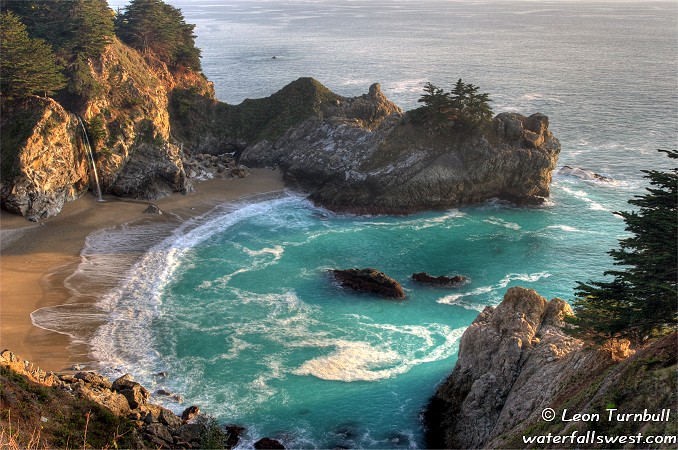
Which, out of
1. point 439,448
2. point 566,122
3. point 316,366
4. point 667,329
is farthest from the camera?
point 566,122

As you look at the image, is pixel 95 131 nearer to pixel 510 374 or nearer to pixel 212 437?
pixel 212 437

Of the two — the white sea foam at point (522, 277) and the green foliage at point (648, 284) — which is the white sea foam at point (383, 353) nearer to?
the white sea foam at point (522, 277)

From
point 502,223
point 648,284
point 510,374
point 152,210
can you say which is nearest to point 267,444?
point 510,374

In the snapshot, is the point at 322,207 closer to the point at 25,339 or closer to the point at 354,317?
the point at 354,317

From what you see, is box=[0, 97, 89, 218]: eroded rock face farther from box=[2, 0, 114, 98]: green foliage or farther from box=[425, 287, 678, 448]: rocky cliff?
box=[425, 287, 678, 448]: rocky cliff

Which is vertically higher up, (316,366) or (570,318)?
(570,318)

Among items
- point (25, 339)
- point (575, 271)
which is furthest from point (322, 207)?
point (25, 339)

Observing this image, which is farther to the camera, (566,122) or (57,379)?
(566,122)
